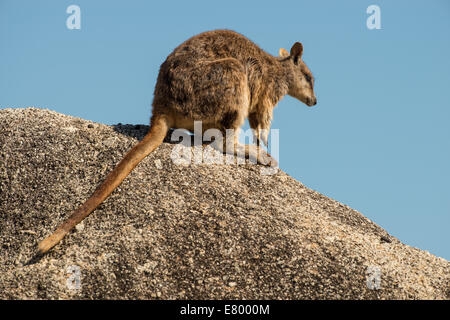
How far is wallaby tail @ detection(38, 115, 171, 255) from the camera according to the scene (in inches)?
276

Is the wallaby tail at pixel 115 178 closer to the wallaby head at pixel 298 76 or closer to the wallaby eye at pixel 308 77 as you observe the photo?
the wallaby head at pixel 298 76

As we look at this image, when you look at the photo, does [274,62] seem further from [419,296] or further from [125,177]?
[419,296]

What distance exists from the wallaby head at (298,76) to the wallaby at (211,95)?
69 cm

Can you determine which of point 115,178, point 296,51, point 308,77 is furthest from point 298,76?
point 115,178

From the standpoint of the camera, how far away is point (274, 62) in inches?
373

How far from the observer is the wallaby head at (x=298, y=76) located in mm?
9781

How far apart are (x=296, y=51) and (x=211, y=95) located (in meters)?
2.38

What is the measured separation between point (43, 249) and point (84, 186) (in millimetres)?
1279

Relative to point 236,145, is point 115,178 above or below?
below

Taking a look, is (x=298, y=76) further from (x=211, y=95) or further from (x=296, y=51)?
(x=211, y=95)

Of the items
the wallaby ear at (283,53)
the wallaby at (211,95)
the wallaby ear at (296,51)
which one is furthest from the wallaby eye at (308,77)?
the wallaby at (211,95)

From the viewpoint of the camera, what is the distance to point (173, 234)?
7.30 m
